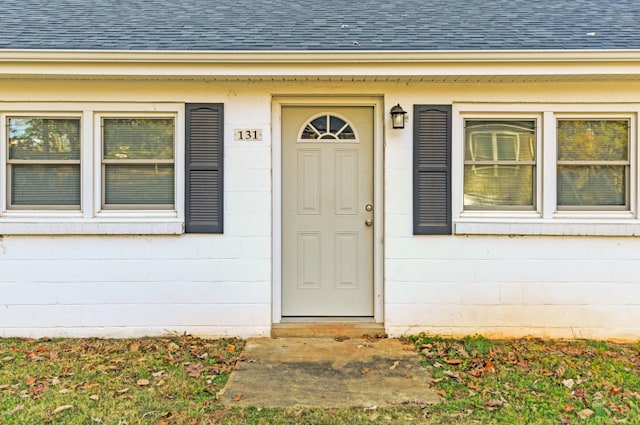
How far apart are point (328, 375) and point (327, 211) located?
1713mm

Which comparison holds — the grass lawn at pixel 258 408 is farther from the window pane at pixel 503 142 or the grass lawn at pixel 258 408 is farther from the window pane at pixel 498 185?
the window pane at pixel 503 142

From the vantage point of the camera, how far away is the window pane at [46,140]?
14.3 ft

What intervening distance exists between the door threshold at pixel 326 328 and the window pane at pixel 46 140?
275cm

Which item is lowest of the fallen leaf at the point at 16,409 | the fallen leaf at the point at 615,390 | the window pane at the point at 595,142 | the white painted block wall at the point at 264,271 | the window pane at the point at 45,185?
the fallen leaf at the point at 16,409

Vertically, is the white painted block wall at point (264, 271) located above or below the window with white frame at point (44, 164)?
below

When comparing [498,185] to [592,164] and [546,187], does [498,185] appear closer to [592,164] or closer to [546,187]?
[546,187]

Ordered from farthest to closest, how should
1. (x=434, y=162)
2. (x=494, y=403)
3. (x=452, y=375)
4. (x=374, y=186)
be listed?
(x=374, y=186), (x=434, y=162), (x=452, y=375), (x=494, y=403)

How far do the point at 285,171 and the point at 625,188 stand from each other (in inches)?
138

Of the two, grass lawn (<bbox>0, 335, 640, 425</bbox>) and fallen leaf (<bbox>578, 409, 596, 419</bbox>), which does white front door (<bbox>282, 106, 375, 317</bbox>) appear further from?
fallen leaf (<bbox>578, 409, 596, 419</bbox>)

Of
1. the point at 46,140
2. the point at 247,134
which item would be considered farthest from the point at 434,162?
the point at 46,140

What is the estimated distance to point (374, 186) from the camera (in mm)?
4520

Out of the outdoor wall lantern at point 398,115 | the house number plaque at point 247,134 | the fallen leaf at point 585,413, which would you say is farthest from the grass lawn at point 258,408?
the outdoor wall lantern at point 398,115

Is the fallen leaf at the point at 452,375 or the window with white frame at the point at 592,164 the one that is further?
the window with white frame at the point at 592,164

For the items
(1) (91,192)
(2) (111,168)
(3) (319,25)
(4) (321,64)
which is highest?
(3) (319,25)
